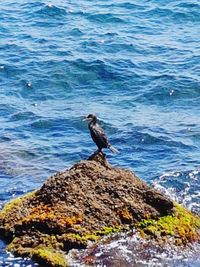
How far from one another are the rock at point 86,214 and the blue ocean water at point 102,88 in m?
0.50

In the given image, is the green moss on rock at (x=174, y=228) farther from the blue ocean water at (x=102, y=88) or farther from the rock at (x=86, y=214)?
the blue ocean water at (x=102, y=88)

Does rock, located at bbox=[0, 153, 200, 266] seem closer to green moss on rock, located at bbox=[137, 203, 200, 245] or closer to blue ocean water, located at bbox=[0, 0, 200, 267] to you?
green moss on rock, located at bbox=[137, 203, 200, 245]

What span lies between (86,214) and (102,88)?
8.71 m

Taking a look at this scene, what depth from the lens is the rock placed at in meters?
9.53

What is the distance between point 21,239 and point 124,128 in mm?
6621

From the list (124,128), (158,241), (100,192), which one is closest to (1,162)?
(124,128)

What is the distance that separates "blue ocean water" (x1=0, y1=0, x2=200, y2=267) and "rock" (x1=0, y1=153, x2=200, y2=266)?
0.50 meters

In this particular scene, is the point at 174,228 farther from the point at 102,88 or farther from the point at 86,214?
the point at 102,88

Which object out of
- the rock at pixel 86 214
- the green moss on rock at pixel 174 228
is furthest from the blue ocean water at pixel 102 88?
the green moss on rock at pixel 174 228

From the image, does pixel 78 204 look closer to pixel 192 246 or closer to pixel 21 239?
pixel 21 239

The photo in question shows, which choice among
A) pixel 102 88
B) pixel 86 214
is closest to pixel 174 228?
pixel 86 214

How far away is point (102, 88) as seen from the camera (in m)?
18.2

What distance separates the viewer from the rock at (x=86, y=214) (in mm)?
9531

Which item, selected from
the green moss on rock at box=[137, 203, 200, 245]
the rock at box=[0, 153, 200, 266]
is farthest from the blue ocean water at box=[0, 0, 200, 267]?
the green moss on rock at box=[137, 203, 200, 245]
